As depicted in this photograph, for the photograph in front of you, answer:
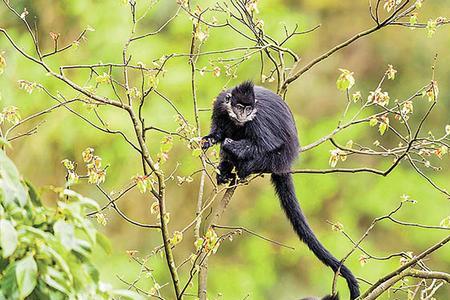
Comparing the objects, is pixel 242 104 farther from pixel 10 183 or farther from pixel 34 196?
pixel 10 183

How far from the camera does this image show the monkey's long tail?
486 centimetres

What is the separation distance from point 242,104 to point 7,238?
3.77m

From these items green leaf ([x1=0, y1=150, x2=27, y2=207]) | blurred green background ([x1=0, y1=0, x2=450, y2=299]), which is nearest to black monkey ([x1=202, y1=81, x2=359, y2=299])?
green leaf ([x1=0, y1=150, x2=27, y2=207])

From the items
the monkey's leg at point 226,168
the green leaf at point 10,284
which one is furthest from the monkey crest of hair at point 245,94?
the green leaf at point 10,284

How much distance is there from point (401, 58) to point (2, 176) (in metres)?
11.7

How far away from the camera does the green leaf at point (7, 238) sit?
5.93ft

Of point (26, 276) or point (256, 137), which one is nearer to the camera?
point (26, 276)

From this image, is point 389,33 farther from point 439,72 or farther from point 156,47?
point 156,47

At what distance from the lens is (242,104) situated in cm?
553

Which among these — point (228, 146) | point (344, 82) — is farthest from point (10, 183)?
point (228, 146)

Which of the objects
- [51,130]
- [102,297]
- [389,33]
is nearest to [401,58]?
[389,33]

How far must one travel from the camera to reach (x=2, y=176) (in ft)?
6.28

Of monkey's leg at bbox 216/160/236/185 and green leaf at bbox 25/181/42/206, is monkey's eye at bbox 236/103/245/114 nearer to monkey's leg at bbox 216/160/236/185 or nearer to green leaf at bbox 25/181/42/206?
monkey's leg at bbox 216/160/236/185

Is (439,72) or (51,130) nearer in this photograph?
(51,130)
